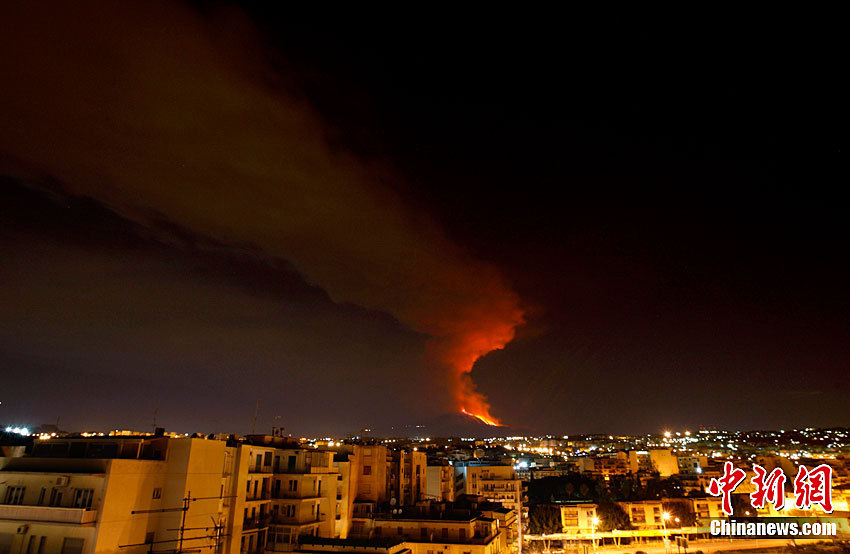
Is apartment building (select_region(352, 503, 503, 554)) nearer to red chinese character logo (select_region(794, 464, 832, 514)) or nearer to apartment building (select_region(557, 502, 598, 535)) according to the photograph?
red chinese character logo (select_region(794, 464, 832, 514))

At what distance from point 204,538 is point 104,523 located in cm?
494

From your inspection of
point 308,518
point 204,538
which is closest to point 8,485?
point 204,538

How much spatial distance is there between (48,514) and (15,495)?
2516 mm

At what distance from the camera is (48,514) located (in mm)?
17156

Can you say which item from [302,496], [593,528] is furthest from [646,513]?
[302,496]

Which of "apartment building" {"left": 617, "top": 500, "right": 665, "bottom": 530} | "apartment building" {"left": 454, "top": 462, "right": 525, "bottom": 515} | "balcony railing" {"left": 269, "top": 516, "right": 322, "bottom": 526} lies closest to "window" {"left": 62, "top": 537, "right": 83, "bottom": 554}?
"balcony railing" {"left": 269, "top": 516, "right": 322, "bottom": 526}

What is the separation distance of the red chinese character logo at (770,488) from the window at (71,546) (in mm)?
29429

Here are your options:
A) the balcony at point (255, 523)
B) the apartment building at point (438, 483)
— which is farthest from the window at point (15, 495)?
the apartment building at point (438, 483)

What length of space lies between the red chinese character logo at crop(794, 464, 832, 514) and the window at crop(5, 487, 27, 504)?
112ft

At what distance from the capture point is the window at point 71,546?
1677cm

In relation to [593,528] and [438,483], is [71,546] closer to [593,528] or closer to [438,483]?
[438,483]

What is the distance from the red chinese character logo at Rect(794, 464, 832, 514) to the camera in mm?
24500

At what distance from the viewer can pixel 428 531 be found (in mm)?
34312

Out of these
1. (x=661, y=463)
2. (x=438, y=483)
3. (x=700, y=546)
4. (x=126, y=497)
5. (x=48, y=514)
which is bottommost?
(x=700, y=546)
